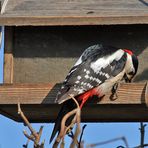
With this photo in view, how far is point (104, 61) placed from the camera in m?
2.14

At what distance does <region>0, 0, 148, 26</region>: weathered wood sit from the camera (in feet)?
7.38

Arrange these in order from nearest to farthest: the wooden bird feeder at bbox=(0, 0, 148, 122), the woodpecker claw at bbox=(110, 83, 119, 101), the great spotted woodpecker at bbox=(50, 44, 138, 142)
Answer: the great spotted woodpecker at bbox=(50, 44, 138, 142), the woodpecker claw at bbox=(110, 83, 119, 101), the wooden bird feeder at bbox=(0, 0, 148, 122)

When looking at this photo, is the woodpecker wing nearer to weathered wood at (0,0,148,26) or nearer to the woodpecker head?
the woodpecker head

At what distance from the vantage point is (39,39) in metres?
2.47

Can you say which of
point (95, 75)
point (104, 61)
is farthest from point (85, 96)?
point (104, 61)

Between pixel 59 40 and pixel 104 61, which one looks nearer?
pixel 104 61

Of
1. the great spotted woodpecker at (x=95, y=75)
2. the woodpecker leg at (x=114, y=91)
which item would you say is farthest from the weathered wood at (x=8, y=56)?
the woodpecker leg at (x=114, y=91)

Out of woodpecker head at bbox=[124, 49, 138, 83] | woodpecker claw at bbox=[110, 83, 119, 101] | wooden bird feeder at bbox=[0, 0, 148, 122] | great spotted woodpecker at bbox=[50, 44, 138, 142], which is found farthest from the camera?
wooden bird feeder at bbox=[0, 0, 148, 122]

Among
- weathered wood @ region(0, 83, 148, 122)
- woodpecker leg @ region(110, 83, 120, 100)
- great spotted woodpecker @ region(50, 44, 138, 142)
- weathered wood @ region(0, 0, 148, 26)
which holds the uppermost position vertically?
weathered wood @ region(0, 0, 148, 26)

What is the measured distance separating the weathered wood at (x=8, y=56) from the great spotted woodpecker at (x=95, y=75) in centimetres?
41

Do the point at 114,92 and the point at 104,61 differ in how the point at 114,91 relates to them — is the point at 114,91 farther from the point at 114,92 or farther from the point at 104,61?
the point at 104,61

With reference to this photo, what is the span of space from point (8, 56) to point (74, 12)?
384 mm

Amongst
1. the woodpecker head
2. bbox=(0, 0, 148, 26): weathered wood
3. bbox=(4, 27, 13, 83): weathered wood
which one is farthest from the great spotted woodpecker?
bbox=(4, 27, 13, 83): weathered wood

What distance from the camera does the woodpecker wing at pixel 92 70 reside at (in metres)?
1.93
